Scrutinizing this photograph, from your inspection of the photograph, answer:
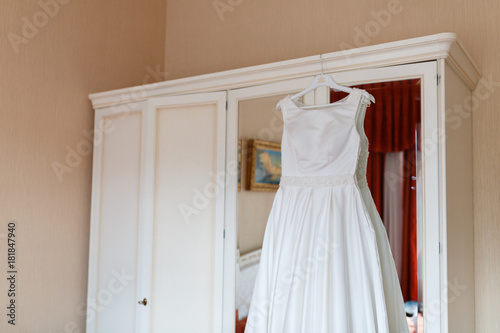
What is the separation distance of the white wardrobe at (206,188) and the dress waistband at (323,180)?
0.25m

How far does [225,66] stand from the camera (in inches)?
119

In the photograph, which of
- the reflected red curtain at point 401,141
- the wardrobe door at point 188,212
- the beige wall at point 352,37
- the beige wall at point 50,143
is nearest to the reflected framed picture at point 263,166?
the wardrobe door at point 188,212

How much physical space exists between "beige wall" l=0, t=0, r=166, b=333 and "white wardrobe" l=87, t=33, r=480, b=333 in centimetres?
11

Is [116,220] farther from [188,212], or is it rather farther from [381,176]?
[381,176]

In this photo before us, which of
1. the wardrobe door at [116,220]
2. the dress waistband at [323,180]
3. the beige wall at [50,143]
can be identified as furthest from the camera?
the wardrobe door at [116,220]

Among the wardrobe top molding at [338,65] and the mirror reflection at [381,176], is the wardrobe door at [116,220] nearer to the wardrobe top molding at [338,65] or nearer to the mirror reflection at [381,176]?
the wardrobe top molding at [338,65]

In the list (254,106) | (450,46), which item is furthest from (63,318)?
(450,46)

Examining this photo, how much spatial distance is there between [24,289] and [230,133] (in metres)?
1.33

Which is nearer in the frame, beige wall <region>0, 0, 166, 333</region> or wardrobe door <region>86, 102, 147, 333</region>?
beige wall <region>0, 0, 166, 333</region>

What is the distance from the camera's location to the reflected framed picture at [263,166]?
202 cm

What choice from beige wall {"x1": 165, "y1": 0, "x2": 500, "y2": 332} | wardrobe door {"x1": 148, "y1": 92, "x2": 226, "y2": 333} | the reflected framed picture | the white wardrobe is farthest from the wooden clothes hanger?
beige wall {"x1": 165, "y1": 0, "x2": 500, "y2": 332}

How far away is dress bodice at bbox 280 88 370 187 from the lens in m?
1.80

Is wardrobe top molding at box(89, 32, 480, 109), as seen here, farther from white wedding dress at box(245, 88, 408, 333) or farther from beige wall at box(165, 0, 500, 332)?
beige wall at box(165, 0, 500, 332)

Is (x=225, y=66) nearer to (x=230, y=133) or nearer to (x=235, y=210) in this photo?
(x=230, y=133)
